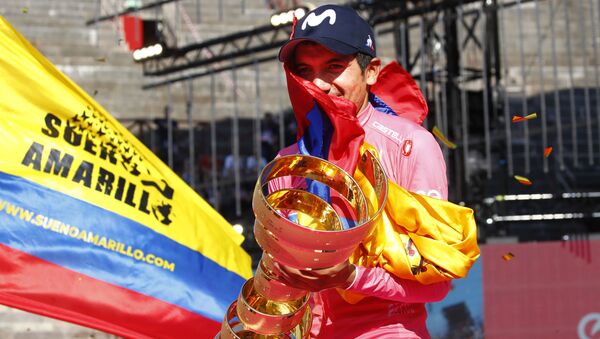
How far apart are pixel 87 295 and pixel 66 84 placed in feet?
2.78

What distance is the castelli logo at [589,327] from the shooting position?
8695 millimetres

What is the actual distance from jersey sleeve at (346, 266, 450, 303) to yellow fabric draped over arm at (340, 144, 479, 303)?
0.10 ft

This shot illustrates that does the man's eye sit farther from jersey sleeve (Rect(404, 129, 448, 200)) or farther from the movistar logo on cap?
jersey sleeve (Rect(404, 129, 448, 200))

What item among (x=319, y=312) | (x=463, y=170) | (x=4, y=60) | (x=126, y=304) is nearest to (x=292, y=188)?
(x=319, y=312)

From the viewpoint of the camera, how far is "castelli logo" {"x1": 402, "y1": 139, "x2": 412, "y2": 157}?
277cm

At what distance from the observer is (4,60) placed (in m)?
3.79

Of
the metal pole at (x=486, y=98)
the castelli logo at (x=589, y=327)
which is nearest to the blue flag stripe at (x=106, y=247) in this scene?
the castelli logo at (x=589, y=327)

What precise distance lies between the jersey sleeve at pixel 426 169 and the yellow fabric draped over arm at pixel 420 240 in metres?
0.11

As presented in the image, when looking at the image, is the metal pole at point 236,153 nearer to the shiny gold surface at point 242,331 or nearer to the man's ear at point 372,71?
the man's ear at point 372,71

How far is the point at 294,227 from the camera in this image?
2143mm

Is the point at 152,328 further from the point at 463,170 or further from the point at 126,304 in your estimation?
the point at 463,170

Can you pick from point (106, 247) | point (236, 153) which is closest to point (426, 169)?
point (106, 247)

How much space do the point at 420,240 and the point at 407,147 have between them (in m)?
0.33

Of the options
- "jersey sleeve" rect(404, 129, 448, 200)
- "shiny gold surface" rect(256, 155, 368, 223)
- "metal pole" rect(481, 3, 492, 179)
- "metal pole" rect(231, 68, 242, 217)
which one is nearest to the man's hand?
"shiny gold surface" rect(256, 155, 368, 223)
